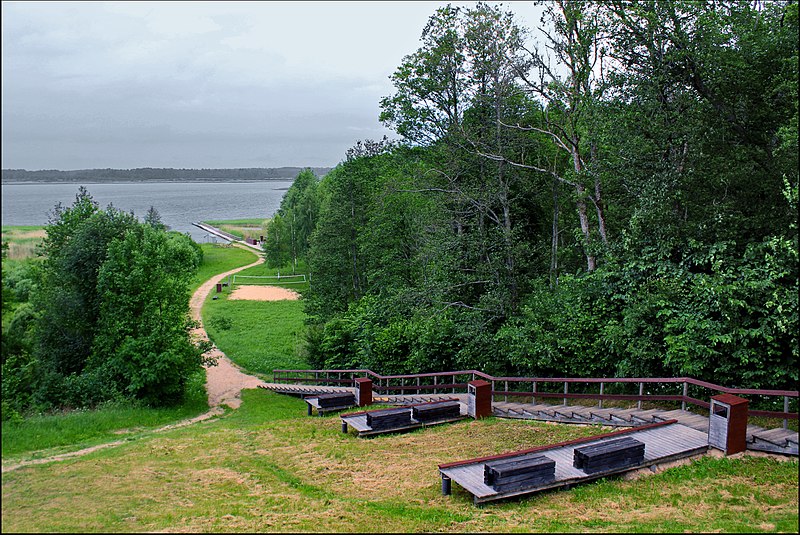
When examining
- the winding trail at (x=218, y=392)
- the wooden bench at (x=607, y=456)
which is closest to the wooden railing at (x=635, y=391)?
the wooden bench at (x=607, y=456)

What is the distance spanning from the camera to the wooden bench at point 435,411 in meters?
13.8

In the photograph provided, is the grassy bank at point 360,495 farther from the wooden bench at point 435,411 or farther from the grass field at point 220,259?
the grass field at point 220,259

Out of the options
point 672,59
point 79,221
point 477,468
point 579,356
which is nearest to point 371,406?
point 579,356

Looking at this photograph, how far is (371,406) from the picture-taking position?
1742 centimetres

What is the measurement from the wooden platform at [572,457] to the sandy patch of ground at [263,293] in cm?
3921

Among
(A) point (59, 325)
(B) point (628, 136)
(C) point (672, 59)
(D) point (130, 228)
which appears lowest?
(A) point (59, 325)

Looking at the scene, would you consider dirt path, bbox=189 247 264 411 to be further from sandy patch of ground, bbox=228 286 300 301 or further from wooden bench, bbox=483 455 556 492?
sandy patch of ground, bbox=228 286 300 301

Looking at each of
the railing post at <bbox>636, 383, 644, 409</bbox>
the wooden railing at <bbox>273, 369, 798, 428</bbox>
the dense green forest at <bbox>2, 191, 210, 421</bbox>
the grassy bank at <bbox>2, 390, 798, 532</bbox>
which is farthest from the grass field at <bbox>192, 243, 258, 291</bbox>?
the railing post at <bbox>636, 383, 644, 409</bbox>

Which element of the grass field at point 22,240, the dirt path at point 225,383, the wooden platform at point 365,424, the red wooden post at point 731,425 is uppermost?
the grass field at point 22,240

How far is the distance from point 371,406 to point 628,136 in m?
10.8

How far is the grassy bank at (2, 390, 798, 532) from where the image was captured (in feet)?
24.3

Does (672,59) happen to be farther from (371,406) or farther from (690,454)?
(371,406)

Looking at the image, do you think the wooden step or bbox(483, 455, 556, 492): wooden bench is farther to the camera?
the wooden step

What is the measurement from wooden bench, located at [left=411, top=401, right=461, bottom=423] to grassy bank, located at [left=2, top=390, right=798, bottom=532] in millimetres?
1531
